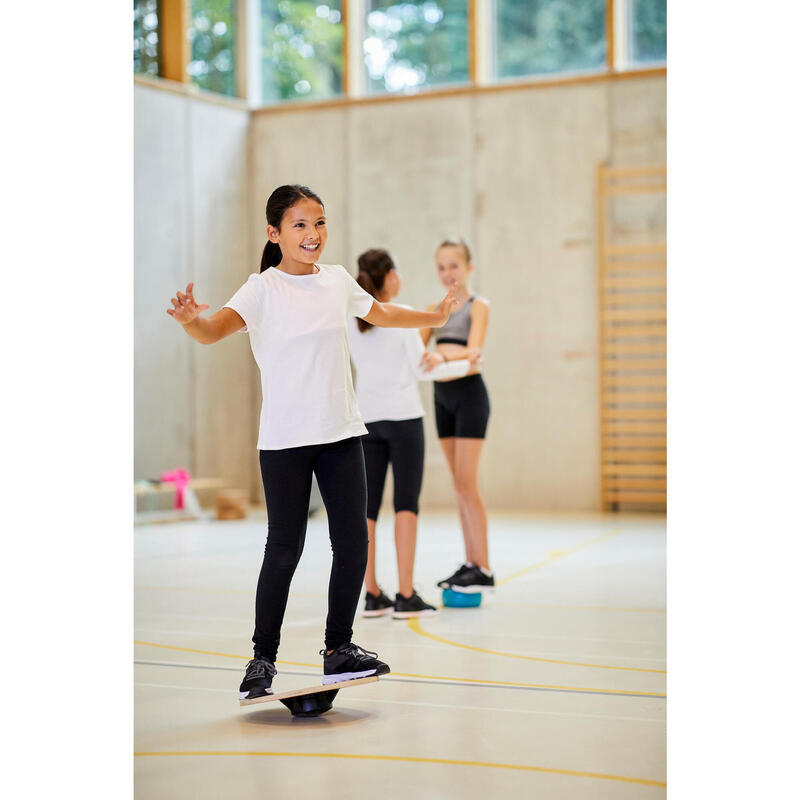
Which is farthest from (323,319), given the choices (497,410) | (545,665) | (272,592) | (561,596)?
(497,410)

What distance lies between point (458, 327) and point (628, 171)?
414cm

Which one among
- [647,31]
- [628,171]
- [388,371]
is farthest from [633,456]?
[388,371]

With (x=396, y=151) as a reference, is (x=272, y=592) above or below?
below

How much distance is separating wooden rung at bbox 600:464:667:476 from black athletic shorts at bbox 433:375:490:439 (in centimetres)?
386

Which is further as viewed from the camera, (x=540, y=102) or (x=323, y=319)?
(x=540, y=102)

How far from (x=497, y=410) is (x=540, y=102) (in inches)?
90.4

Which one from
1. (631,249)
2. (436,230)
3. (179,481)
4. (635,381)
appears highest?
(436,230)

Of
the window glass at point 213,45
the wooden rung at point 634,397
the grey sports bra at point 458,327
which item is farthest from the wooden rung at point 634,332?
the grey sports bra at point 458,327

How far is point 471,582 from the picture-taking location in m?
4.20

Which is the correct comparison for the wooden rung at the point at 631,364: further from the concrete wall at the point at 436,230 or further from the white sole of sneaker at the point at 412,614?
the white sole of sneaker at the point at 412,614

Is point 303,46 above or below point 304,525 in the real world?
above

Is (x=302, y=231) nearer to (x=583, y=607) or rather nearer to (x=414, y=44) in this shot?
(x=583, y=607)

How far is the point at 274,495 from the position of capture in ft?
8.15
